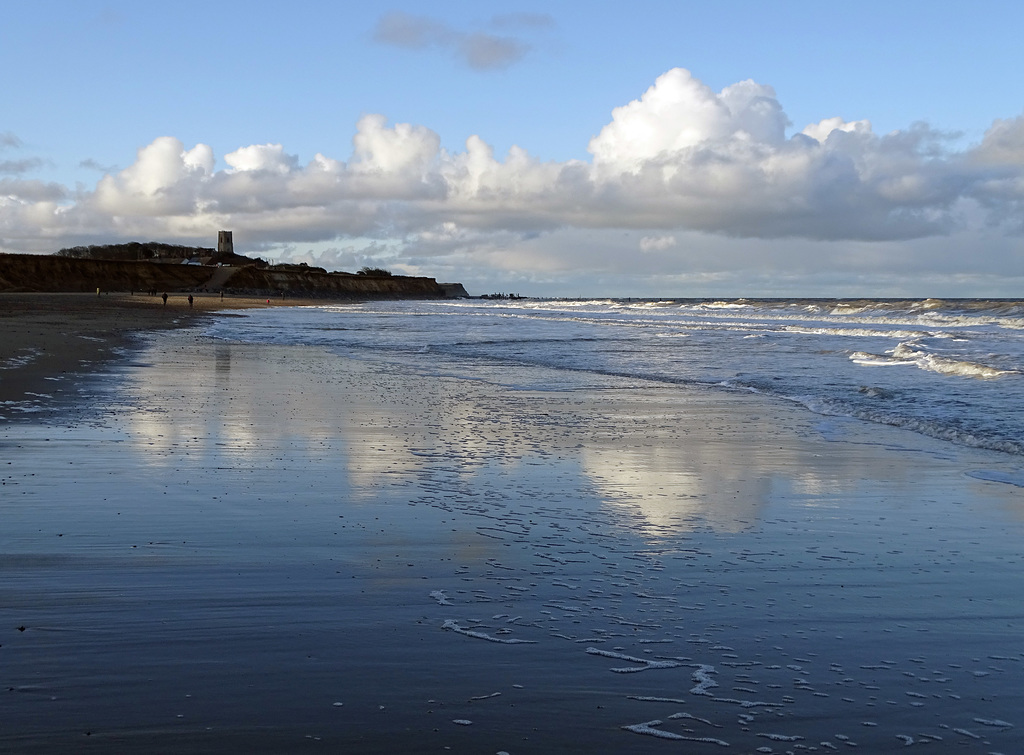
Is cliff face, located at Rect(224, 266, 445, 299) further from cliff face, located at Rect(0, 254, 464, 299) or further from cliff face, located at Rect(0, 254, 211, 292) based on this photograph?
cliff face, located at Rect(0, 254, 211, 292)

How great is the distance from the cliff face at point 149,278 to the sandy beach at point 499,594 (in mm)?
107786

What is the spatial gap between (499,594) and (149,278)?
13406 cm

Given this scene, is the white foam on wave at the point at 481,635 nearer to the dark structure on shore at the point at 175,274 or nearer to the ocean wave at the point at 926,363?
the ocean wave at the point at 926,363

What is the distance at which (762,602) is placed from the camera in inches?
191

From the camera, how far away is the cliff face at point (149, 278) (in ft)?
364

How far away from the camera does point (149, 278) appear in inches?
5054

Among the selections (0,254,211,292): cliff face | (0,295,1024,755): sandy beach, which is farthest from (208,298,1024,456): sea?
(0,254,211,292): cliff face

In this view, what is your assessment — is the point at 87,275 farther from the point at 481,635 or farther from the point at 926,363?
the point at 481,635

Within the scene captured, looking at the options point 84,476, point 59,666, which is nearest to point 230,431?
point 84,476

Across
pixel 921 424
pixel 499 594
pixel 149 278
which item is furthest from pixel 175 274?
pixel 499 594

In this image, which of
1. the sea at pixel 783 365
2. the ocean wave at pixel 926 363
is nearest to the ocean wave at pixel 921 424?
the sea at pixel 783 365

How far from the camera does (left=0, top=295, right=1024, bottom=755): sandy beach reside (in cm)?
345

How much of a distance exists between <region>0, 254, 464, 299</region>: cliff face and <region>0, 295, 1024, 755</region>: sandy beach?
354 ft

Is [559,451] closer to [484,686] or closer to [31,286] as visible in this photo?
[484,686]
